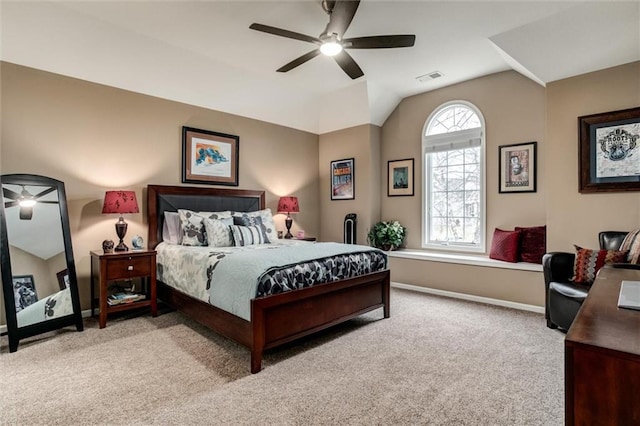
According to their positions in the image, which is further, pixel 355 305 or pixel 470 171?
pixel 470 171

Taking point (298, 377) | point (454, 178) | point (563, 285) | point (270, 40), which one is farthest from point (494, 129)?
point (298, 377)

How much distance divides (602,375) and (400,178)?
4.82 meters

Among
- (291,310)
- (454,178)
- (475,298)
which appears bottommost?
(475,298)

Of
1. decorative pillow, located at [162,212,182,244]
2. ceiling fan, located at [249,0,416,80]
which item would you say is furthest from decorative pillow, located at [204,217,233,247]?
ceiling fan, located at [249,0,416,80]

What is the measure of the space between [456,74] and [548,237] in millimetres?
2413

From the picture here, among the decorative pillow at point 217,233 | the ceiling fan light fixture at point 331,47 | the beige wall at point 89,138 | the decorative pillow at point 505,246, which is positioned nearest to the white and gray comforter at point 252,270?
the decorative pillow at point 217,233

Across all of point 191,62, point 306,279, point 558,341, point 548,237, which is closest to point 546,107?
point 548,237

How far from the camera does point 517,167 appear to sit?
4.30m

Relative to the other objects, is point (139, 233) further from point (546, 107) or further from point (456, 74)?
point (546, 107)

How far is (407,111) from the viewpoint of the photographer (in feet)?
17.7

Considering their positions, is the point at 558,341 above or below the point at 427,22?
below

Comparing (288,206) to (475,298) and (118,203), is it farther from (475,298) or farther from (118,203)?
(475,298)

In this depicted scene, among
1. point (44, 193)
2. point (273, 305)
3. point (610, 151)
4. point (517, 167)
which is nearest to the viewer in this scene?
point (273, 305)

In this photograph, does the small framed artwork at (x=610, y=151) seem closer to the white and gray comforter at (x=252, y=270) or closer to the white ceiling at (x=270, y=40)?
the white ceiling at (x=270, y=40)
